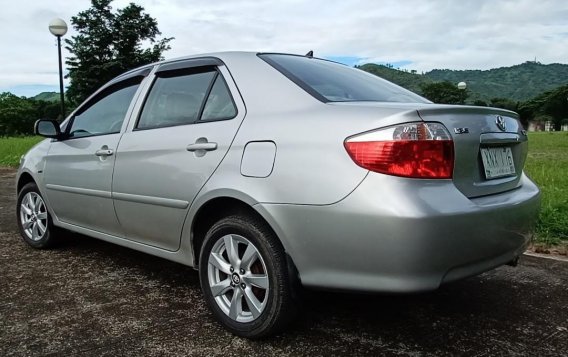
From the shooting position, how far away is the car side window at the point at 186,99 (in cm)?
285

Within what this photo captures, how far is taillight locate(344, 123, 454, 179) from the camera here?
2.11 m

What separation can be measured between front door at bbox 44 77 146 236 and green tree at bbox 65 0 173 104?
39.5 m

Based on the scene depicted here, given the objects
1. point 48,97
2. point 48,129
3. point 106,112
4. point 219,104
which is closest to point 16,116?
point 48,97

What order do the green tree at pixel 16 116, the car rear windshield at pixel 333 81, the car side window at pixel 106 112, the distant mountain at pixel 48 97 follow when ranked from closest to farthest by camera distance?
1. the car rear windshield at pixel 333 81
2. the car side window at pixel 106 112
3. the green tree at pixel 16 116
4. the distant mountain at pixel 48 97

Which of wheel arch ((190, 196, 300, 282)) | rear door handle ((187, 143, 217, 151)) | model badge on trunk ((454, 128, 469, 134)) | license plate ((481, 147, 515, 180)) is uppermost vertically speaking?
model badge on trunk ((454, 128, 469, 134))

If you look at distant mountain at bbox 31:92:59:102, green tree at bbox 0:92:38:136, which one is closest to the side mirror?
green tree at bbox 0:92:38:136

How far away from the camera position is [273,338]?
255 cm

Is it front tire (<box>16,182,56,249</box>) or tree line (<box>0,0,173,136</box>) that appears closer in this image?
front tire (<box>16,182,56,249</box>)

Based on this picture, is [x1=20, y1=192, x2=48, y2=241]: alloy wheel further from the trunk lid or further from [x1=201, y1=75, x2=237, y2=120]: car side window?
the trunk lid

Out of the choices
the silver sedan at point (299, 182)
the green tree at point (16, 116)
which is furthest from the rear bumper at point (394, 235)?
the green tree at point (16, 116)

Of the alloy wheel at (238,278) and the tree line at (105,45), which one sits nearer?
the alloy wheel at (238,278)

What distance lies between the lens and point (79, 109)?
409 centimetres

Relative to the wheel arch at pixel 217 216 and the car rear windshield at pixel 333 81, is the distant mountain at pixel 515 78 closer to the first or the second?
the car rear windshield at pixel 333 81

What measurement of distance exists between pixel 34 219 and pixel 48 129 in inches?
36.0
